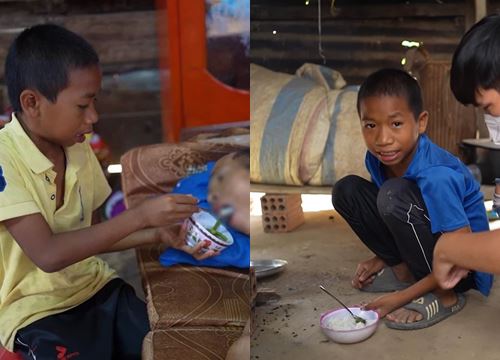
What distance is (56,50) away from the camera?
138 centimetres

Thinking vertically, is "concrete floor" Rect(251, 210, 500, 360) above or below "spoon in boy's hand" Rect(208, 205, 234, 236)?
below

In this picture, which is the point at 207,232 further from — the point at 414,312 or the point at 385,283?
the point at 385,283

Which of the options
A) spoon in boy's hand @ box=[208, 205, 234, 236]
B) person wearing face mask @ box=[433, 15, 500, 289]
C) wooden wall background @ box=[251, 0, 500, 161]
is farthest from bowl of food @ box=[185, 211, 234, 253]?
wooden wall background @ box=[251, 0, 500, 161]

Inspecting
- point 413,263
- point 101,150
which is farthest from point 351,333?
point 101,150

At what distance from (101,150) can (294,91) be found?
85 centimetres

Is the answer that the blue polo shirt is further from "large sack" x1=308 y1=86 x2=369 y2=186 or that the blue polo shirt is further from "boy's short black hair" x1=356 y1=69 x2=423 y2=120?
"large sack" x1=308 y1=86 x2=369 y2=186

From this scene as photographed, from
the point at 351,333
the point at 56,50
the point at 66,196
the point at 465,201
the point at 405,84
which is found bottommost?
the point at 351,333

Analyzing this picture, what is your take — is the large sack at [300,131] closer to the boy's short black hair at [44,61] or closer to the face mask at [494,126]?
the face mask at [494,126]

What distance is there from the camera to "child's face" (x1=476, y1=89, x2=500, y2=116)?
158 centimetres

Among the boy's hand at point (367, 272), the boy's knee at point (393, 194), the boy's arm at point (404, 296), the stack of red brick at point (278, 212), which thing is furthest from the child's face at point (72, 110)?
the stack of red brick at point (278, 212)

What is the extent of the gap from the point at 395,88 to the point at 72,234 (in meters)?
1.06

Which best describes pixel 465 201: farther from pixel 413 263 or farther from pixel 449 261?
pixel 449 261

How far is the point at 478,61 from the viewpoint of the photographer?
1582 mm

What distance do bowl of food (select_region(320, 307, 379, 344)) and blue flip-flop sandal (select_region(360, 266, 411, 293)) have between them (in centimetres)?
23
